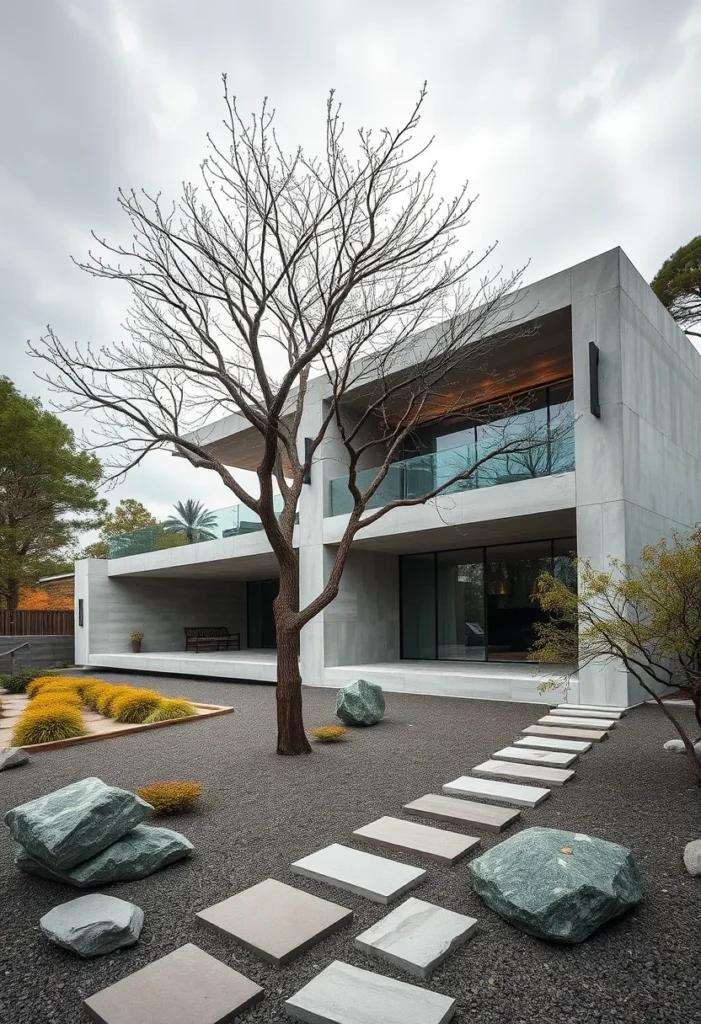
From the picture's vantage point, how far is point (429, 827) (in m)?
4.09

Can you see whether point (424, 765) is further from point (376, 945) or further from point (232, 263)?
point (232, 263)

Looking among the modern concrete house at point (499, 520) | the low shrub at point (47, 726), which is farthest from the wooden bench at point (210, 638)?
the low shrub at point (47, 726)

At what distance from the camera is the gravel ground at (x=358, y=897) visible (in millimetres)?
2314

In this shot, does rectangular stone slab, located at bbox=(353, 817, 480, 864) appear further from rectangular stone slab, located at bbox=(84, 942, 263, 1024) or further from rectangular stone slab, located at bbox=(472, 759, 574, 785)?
rectangular stone slab, located at bbox=(84, 942, 263, 1024)

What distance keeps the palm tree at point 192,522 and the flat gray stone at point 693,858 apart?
13413 mm

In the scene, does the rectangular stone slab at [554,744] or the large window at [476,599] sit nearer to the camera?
the rectangular stone slab at [554,744]

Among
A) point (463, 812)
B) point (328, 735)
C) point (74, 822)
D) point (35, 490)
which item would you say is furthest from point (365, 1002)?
point (35, 490)

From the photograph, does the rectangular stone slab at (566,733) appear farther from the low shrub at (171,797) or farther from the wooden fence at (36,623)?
the wooden fence at (36,623)

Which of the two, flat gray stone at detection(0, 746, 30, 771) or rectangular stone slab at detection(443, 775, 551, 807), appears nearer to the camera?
rectangular stone slab at detection(443, 775, 551, 807)

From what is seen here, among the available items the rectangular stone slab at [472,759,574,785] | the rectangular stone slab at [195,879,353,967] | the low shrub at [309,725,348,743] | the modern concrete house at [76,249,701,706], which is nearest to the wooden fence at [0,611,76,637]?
the modern concrete house at [76,249,701,706]

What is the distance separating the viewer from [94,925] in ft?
8.76

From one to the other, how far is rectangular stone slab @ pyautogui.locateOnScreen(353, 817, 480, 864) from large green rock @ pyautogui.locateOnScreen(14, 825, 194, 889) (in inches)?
46.6

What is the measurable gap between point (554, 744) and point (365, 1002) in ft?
15.6

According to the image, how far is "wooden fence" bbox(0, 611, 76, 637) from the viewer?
19.9 m
